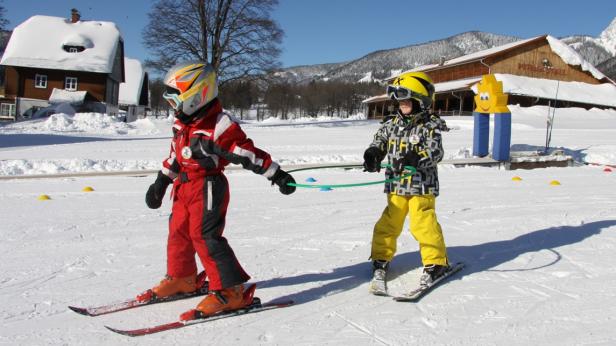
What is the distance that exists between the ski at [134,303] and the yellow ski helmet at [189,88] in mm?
1353

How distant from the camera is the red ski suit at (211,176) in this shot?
3.42 metres

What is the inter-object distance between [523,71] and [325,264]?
44.5 m

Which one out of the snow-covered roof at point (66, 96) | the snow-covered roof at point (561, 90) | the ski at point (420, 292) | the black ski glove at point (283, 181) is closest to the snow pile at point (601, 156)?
the ski at point (420, 292)

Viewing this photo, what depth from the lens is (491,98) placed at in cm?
1431

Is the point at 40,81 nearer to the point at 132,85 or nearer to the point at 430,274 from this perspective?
the point at 132,85

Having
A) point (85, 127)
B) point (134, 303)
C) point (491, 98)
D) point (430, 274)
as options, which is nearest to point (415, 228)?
point (430, 274)

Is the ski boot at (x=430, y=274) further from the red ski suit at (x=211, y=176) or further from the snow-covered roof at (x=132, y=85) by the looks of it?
the snow-covered roof at (x=132, y=85)

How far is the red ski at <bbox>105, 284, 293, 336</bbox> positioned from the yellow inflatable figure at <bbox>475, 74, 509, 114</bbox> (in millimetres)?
12154

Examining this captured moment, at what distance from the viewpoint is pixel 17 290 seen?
3.85 metres

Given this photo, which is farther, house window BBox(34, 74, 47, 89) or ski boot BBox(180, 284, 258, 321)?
house window BBox(34, 74, 47, 89)

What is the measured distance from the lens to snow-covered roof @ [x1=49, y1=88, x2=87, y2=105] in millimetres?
41344

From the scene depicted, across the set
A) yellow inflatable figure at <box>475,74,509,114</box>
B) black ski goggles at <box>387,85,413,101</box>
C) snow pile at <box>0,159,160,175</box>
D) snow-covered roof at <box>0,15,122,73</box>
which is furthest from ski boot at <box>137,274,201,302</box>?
snow-covered roof at <box>0,15,122,73</box>

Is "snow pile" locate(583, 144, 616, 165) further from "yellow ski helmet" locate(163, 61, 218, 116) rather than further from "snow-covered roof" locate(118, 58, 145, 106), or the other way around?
"snow-covered roof" locate(118, 58, 145, 106)

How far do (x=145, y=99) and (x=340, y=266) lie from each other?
71.8 meters
